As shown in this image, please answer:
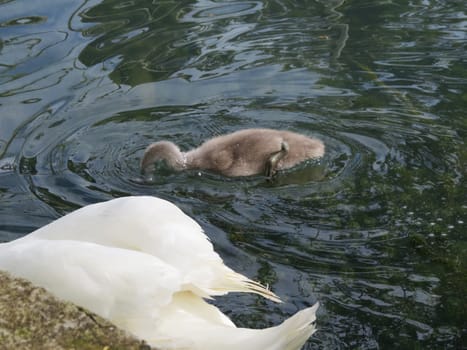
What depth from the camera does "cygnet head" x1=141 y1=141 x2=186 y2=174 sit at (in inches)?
191

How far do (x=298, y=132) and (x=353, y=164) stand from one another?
641 mm

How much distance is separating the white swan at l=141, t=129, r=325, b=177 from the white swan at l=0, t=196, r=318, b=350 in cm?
276

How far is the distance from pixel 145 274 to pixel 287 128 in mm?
3569

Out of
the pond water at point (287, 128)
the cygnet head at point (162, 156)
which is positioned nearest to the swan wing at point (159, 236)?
the pond water at point (287, 128)

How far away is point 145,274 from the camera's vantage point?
1.78 metres

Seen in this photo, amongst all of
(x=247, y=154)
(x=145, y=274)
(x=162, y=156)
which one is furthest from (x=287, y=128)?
(x=145, y=274)

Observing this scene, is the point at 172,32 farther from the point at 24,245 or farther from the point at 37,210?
the point at 24,245

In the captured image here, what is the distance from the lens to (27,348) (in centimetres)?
161

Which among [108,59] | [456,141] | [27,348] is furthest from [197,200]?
[27,348]

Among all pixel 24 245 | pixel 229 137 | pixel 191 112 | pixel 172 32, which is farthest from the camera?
pixel 172 32

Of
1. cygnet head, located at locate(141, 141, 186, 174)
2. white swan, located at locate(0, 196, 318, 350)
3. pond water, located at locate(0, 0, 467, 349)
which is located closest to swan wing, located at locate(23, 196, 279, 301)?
white swan, located at locate(0, 196, 318, 350)

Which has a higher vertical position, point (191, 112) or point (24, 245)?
point (24, 245)

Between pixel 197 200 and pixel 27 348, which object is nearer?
pixel 27 348

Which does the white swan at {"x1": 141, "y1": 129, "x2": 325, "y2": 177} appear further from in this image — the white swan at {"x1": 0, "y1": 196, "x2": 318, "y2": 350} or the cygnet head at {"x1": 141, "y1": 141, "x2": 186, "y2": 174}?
the white swan at {"x1": 0, "y1": 196, "x2": 318, "y2": 350}
